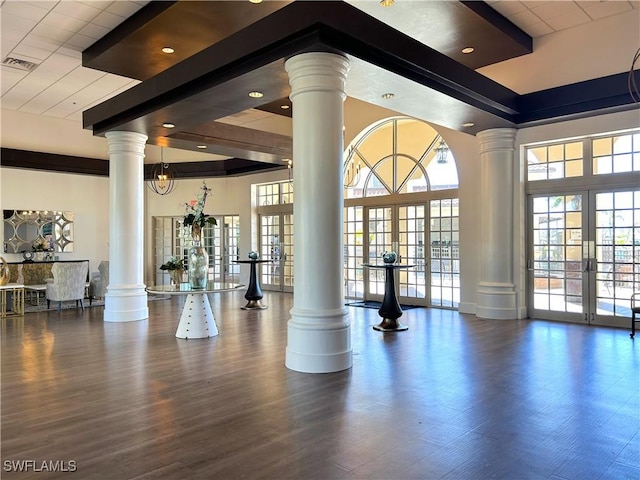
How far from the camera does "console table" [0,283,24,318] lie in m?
7.80

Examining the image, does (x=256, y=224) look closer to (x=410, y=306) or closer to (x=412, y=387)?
(x=410, y=306)

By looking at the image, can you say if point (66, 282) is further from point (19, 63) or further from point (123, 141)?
point (19, 63)

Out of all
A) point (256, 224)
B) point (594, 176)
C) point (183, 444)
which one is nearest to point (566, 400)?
point (183, 444)

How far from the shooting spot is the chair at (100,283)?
9407 mm

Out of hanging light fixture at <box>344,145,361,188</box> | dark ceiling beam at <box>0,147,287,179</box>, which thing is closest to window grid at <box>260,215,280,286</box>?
dark ceiling beam at <box>0,147,287,179</box>

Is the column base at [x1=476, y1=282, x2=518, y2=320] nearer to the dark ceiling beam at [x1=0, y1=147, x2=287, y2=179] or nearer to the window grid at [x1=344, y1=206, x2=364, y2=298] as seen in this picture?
the window grid at [x1=344, y1=206, x2=364, y2=298]

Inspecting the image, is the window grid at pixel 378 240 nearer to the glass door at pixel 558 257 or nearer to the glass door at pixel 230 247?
the glass door at pixel 558 257

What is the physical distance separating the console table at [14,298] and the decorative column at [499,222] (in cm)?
774

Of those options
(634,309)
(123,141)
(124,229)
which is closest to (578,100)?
(634,309)

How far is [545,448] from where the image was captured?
272 centimetres

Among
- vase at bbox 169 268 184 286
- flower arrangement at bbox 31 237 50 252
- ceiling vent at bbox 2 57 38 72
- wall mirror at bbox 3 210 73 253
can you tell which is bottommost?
vase at bbox 169 268 184 286

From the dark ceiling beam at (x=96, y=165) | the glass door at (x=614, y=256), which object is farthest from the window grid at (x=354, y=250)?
the glass door at (x=614, y=256)

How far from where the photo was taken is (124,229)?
739 cm

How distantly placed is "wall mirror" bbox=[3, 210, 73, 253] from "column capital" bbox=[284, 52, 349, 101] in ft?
30.3
